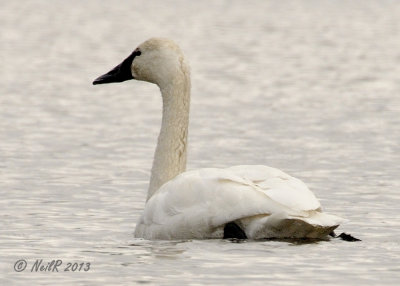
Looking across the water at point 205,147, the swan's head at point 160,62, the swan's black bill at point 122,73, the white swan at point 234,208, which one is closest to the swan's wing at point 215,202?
the white swan at point 234,208

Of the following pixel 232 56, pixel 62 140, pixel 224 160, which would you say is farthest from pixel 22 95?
pixel 232 56

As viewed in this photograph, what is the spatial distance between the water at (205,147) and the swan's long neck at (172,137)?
747 mm

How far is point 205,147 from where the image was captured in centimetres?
2214

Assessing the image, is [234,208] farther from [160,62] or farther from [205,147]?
[205,147]

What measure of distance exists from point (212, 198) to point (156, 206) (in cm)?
77

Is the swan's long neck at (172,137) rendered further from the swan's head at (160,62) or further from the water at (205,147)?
the water at (205,147)

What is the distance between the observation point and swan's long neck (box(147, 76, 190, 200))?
50.0 ft

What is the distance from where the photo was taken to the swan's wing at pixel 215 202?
1331cm

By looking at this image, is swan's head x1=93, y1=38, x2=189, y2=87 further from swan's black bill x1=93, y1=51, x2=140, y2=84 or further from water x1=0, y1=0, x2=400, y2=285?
water x1=0, y1=0, x2=400, y2=285

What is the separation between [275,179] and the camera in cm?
1395

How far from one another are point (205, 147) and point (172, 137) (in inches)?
266

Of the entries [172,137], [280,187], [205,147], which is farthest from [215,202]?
[205,147]

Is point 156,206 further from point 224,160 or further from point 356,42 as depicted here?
point 356,42

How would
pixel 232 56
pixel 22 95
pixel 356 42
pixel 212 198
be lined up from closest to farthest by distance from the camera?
pixel 212 198 → pixel 22 95 → pixel 232 56 → pixel 356 42
